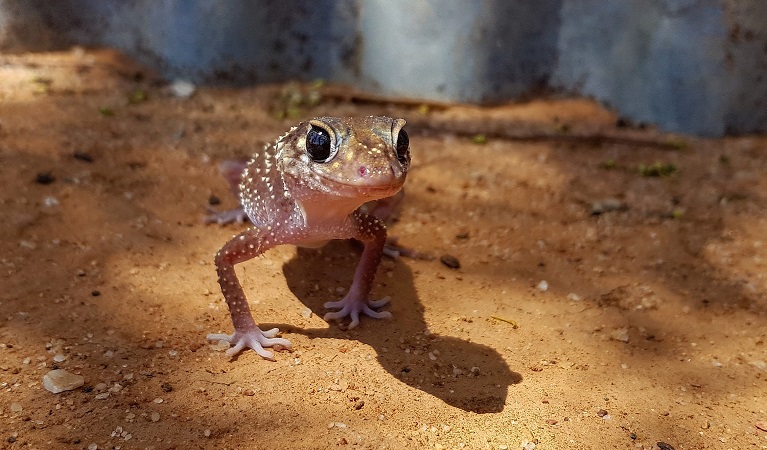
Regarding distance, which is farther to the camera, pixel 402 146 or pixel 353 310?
pixel 353 310

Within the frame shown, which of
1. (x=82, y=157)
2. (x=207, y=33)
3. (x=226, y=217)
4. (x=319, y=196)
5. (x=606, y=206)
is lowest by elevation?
(x=226, y=217)

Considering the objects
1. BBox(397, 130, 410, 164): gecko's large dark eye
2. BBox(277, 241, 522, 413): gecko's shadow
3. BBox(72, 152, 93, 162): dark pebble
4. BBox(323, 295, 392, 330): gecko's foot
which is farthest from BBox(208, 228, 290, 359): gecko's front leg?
BBox(72, 152, 93, 162): dark pebble

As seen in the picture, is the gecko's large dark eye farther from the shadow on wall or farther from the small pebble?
the shadow on wall

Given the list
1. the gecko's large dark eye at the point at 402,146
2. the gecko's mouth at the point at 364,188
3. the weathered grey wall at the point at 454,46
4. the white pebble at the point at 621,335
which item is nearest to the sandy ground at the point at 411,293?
the white pebble at the point at 621,335

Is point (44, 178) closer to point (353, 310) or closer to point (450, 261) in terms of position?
point (353, 310)

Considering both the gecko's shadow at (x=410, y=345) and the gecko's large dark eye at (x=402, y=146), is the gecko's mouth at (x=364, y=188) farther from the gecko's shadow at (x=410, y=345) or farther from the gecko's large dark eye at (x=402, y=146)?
the gecko's shadow at (x=410, y=345)

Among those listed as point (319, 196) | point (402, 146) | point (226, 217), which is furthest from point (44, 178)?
point (402, 146)

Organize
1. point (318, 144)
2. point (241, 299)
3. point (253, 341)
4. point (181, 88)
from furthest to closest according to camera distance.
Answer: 1. point (181, 88)
2. point (241, 299)
3. point (253, 341)
4. point (318, 144)

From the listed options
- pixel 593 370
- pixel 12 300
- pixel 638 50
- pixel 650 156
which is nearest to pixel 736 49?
pixel 638 50
